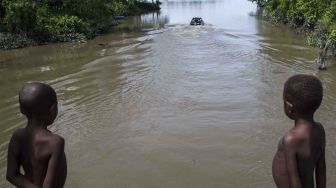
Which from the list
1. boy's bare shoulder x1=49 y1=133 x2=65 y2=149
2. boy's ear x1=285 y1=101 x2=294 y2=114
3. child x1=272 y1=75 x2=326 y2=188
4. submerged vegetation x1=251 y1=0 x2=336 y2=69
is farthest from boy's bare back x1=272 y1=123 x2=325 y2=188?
submerged vegetation x1=251 y1=0 x2=336 y2=69

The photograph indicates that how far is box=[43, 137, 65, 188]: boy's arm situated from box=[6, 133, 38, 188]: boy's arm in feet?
0.52

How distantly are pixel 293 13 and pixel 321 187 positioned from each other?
2955cm

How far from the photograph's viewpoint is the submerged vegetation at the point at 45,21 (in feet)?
77.0

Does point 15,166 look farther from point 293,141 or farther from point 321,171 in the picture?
point 321,171

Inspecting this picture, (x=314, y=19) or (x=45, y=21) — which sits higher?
(x=45, y=21)

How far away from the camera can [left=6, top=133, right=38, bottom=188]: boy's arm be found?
272 cm

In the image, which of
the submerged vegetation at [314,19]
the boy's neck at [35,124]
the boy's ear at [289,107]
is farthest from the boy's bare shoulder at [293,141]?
the submerged vegetation at [314,19]

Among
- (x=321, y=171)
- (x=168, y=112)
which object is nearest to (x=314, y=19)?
(x=168, y=112)

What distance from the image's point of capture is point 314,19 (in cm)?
2391

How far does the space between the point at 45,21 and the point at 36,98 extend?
23.9m

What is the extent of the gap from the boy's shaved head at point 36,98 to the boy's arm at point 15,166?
22 centimetres

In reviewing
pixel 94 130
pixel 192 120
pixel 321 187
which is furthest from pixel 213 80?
pixel 321 187

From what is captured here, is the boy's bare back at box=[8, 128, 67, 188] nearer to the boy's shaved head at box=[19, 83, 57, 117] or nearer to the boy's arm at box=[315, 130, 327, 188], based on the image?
the boy's shaved head at box=[19, 83, 57, 117]

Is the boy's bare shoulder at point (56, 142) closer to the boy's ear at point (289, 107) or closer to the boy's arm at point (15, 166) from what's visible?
the boy's arm at point (15, 166)
